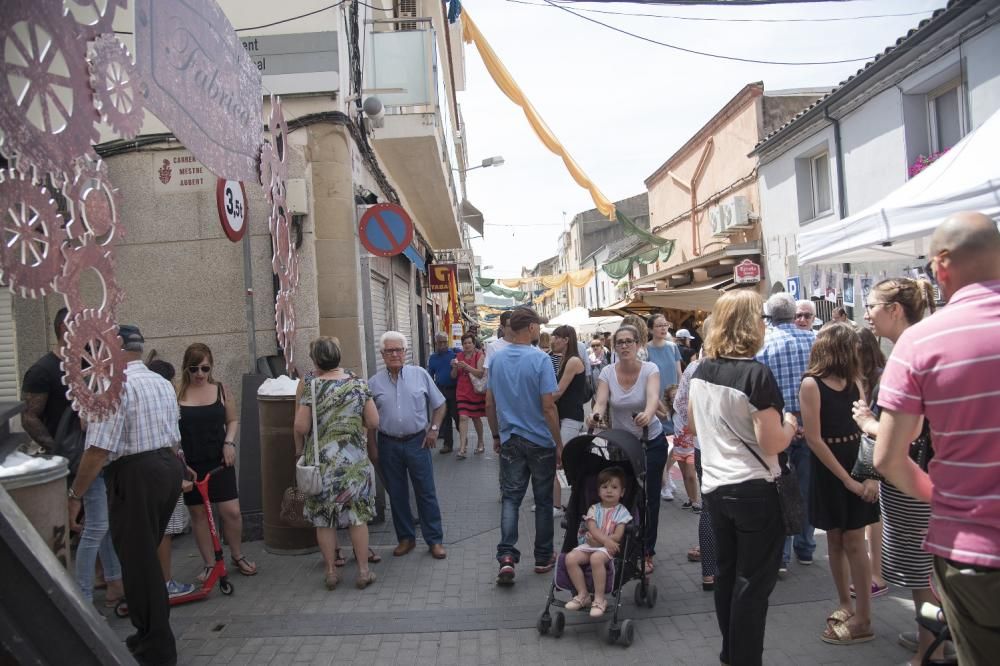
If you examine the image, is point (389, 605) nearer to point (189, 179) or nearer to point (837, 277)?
point (189, 179)

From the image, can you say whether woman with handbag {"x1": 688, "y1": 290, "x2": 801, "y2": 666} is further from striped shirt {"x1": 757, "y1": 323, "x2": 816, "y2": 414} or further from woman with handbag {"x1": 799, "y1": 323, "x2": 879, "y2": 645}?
striped shirt {"x1": 757, "y1": 323, "x2": 816, "y2": 414}

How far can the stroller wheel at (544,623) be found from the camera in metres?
4.17

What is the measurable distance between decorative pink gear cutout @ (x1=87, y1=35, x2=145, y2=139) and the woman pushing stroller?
3355mm

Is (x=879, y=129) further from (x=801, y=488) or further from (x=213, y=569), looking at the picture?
(x=213, y=569)

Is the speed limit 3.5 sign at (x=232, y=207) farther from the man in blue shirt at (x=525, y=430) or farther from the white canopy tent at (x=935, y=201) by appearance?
the white canopy tent at (x=935, y=201)

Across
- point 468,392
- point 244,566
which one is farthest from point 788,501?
point 468,392

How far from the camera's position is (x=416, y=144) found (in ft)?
33.2

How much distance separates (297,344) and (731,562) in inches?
208

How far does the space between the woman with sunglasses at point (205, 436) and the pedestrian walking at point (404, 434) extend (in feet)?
3.58

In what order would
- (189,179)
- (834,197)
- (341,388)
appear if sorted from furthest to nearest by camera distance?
(834,197), (189,179), (341,388)

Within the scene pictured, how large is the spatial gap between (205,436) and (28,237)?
2.38 meters

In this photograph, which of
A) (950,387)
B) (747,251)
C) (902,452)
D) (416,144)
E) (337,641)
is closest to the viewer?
(950,387)

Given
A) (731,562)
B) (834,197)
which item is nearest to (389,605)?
(731,562)

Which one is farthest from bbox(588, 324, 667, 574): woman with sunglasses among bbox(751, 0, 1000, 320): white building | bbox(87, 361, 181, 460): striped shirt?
bbox(751, 0, 1000, 320): white building
